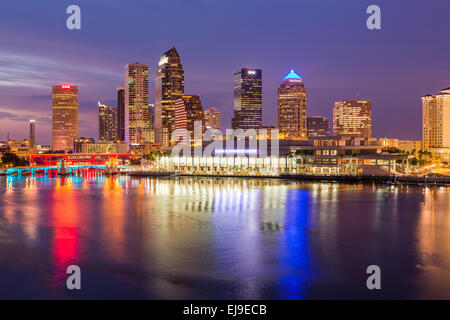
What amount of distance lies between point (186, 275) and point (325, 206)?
29363 mm

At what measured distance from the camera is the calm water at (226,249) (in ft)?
66.9

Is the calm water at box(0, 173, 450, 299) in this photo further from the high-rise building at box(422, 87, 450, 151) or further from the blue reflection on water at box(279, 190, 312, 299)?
the high-rise building at box(422, 87, 450, 151)

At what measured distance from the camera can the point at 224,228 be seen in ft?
115

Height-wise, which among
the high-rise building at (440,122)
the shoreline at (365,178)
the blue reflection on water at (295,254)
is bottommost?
the blue reflection on water at (295,254)

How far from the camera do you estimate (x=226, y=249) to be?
2777 cm

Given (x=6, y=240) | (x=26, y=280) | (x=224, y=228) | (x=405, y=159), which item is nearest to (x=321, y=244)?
(x=224, y=228)

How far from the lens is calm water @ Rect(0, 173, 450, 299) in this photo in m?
20.4

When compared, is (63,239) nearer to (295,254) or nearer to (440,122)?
(295,254)

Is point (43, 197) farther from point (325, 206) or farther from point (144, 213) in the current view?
point (325, 206)

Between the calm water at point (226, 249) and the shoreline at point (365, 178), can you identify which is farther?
the shoreline at point (365, 178)

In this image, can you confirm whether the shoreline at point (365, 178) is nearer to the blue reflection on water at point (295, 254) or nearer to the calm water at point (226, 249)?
the calm water at point (226, 249)

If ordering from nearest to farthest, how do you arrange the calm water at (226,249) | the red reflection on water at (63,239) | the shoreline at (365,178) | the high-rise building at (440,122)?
the calm water at (226,249) < the red reflection on water at (63,239) < the shoreline at (365,178) < the high-rise building at (440,122)

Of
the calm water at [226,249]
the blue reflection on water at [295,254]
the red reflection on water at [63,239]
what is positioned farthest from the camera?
the red reflection on water at [63,239]

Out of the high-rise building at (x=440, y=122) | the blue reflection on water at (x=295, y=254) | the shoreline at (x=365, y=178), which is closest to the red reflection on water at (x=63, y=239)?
the blue reflection on water at (x=295, y=254)
